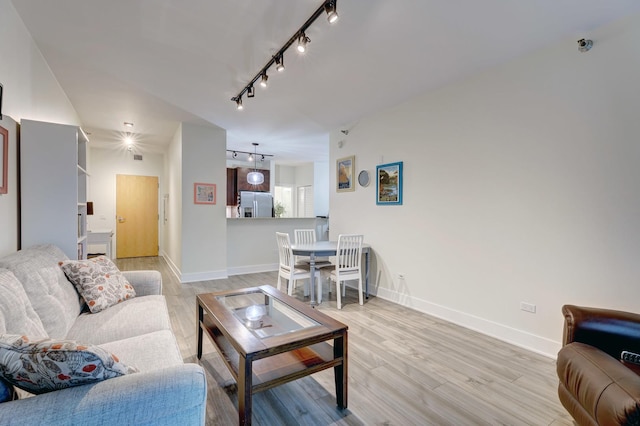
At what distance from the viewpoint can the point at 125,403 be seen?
904 millimetres

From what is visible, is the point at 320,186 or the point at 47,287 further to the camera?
the point at 320,186

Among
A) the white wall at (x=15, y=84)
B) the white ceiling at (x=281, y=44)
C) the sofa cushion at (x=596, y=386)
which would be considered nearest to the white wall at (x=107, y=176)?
the white ceiling at (x=281, y=44)

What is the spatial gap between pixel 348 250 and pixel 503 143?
6.67 ft

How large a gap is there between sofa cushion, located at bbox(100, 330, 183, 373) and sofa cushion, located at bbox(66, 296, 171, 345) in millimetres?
Result: 104

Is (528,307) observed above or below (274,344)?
below

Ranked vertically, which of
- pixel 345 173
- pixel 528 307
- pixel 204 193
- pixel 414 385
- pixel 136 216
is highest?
pixel 345 173

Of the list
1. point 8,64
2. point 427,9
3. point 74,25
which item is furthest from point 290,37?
point 8,64

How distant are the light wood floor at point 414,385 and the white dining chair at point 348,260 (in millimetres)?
719

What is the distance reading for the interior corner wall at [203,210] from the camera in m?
4.80

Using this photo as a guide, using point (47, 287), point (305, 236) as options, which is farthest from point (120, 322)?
point (305, 236)

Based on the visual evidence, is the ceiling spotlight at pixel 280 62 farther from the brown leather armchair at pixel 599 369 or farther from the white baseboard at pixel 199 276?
the white baseboard at pixel 199 276

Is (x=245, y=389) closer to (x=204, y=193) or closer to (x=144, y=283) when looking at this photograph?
(x=144, y=283)

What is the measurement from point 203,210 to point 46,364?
13.9 ft

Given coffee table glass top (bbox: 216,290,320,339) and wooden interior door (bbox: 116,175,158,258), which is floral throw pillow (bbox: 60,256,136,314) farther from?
wooden interior door (bbox: 116,175,158,258)
